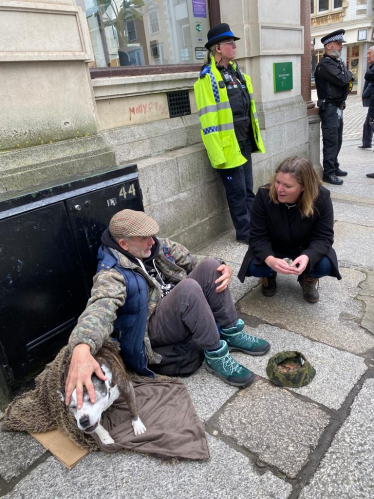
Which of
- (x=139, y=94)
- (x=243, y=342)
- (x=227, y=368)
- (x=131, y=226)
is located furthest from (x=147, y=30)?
(x=227, y=368)

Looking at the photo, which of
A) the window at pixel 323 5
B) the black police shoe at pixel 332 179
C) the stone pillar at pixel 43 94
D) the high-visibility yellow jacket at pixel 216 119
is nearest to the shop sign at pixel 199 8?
the high-visibility yellow jacket at pixel 216 119

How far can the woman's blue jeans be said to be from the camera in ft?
9.59

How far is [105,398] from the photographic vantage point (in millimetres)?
1715

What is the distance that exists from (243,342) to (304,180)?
1215 mm

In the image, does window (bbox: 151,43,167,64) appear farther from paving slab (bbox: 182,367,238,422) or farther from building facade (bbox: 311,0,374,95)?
building facade (bbox: 311,0,374,95)

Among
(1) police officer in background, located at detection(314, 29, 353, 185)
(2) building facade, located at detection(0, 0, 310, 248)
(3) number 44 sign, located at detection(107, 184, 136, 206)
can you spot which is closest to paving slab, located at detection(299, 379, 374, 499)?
(3) number 44 sign, located at detection(107, 184, 136, 206)

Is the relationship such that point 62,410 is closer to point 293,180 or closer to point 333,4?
point 293,180

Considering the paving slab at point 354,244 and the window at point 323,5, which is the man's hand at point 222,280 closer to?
the paving slab at point 354,244

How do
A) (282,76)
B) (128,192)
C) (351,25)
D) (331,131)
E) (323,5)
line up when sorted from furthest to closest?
(323,5), (351,25), (331,131), (282,76), (128,192)

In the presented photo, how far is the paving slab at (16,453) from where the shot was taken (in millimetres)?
1908

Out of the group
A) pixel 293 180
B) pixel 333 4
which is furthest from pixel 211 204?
pixel 333 4

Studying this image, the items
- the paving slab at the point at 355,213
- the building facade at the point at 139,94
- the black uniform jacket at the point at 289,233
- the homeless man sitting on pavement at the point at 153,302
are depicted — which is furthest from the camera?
the paving slab at the point at 355,213

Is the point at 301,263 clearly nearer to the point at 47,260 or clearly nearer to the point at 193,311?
the point at 193,311

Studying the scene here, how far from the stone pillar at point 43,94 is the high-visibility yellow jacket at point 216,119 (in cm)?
118
